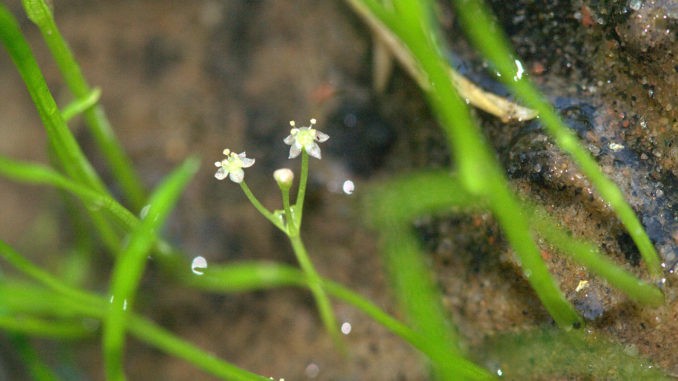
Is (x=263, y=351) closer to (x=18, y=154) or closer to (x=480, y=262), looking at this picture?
(x=480, y=262)

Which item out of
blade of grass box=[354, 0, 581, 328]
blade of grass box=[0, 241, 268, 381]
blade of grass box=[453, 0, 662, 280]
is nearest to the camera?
blade of grass box=[354, 0, 581, 328]

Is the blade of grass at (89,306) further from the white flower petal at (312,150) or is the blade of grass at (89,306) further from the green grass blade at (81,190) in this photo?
the white flower petal at (312,150)

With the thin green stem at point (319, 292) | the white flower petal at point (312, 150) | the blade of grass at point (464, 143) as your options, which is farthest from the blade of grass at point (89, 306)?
the blade of grass at point (464, 143)

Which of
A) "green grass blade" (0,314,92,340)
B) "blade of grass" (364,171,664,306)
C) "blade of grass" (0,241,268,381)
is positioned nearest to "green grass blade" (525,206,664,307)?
"blade of grass" (364,171,664,306)

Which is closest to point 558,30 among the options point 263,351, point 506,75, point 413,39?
point 506,75

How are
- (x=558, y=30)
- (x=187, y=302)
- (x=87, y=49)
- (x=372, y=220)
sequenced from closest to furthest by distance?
(x=558, y=30) < (x=372, y=220) < (x=187, y=302) < (x=87, y=49)

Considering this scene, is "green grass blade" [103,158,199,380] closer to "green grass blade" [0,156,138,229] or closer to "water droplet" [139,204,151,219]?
"green grass blade" [0,156,138,229]

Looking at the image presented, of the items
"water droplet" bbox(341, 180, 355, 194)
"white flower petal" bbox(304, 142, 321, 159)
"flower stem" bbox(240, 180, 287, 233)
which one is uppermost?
"water droplet" bbox(341, 180, 355, 194)
